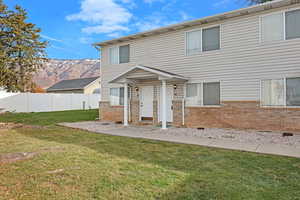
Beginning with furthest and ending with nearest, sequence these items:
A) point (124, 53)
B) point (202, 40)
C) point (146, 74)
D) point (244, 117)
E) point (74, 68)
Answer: point (74, 68) < point (124, 53) < point (146, 74) < point (202, 40) < point (244, 117)

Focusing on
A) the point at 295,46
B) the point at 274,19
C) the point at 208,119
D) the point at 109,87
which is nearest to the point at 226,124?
the point at 208,119

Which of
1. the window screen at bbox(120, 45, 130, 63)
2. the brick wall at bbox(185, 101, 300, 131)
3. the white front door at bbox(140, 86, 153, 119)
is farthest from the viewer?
the window screen at bbox(120, 45, 130, 63)

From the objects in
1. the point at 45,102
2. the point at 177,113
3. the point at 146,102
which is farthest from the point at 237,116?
the point at 45,102

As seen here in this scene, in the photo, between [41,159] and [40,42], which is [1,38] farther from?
[41,159]

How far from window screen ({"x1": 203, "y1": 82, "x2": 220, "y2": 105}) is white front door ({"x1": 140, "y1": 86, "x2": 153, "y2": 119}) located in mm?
3180

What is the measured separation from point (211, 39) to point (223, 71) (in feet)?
5.66

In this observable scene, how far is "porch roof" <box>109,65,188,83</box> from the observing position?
32.6ft

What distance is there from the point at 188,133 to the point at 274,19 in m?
5.98

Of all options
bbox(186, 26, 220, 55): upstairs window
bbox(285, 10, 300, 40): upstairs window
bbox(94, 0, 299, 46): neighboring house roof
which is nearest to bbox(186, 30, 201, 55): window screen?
bbox(186, 26, 220, 55): upstairs window

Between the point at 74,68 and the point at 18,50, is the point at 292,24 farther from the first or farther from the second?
the point at 74,68

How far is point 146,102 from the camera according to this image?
1223 cm

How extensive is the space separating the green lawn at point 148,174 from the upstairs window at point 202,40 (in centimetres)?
596

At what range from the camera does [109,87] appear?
13789 millimetres

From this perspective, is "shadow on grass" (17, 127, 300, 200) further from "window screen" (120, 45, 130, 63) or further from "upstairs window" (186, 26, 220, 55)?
"window screen" (120, 45, 130, 63)
